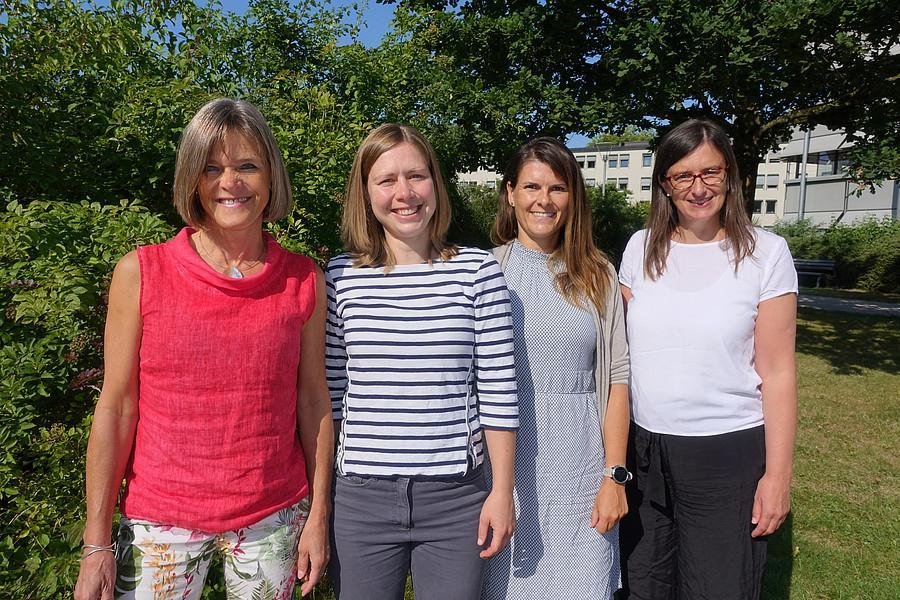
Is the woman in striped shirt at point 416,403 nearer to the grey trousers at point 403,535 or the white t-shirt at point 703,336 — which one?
the grey trousers at point 403,535

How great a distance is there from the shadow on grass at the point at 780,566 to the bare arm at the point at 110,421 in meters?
3.50

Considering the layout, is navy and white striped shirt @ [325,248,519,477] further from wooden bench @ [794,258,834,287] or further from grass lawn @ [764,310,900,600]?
wooden bench @ [794,258,834,287]

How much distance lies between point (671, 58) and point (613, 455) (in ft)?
21.1

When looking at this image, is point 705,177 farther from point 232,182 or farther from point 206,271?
point 206,271

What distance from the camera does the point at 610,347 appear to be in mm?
2371

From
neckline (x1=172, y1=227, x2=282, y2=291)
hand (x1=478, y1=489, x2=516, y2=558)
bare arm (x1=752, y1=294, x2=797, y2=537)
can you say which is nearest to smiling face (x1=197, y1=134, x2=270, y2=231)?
neckline (x1=172, y1=227, x2=282, y2=291)

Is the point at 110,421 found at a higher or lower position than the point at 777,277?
lower

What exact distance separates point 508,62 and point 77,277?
24.3 ft

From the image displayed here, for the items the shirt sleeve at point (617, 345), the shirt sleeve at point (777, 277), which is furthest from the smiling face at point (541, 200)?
the shirt sleeve at point (777, 277)

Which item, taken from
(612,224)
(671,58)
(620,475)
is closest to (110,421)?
(620,475)

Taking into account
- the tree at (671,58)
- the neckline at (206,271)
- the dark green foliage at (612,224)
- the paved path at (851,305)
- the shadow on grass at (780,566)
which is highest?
the tree at (671,58)

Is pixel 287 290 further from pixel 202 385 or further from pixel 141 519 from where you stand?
pixel 141 519

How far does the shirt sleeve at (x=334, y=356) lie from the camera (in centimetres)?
208

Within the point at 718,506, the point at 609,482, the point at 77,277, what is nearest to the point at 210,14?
the point at 77,277
